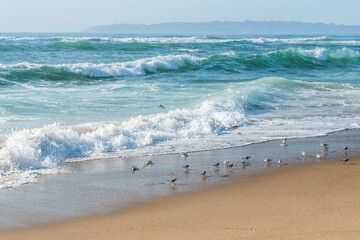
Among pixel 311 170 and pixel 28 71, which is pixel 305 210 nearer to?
pixel 311 170

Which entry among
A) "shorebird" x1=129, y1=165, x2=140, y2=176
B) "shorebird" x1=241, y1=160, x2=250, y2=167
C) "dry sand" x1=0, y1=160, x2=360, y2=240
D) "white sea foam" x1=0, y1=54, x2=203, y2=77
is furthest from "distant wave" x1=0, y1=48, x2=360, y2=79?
"dry sand" x1=0, y1=160, x2=360, y2=240

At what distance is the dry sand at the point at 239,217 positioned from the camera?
5.57 metres

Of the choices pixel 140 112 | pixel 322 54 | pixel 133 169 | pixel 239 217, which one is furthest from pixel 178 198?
pixel 322 54

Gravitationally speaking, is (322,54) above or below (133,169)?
above

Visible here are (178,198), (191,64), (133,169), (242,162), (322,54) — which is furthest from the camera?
(322,54)

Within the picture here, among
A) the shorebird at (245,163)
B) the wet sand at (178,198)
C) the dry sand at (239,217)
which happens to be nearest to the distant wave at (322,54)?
the wet sand at (178,198)

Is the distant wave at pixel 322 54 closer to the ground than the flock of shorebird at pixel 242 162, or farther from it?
farther from it

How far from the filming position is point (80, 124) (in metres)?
11.2

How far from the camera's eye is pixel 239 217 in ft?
19.9

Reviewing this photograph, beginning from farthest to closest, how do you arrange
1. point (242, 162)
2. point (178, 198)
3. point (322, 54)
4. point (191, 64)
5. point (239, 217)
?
point (322, 54)
point (191, 64)
point (242, 162)
point (178, 198)
point (239, 217)

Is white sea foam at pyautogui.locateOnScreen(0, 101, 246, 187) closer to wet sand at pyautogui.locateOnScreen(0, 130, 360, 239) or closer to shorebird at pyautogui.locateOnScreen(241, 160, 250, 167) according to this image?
wet sand at pyautogui.locateOnScreen(0, 130, 360, 239)

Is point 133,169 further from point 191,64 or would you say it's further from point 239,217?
point 191,64

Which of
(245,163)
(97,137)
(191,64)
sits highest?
(191,64)

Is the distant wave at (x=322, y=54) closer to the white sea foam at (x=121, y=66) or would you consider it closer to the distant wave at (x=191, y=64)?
the distant wave at (x=191, y=64)
